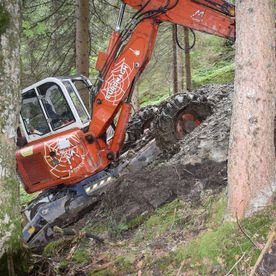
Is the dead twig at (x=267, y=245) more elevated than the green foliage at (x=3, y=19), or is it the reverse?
the green foliage at (x=3, y=19)

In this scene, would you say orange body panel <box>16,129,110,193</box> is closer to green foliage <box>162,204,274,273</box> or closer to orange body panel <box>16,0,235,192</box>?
orange body panel <box>16,0,235,192</box>

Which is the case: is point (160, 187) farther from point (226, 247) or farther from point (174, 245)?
point (226, 247)

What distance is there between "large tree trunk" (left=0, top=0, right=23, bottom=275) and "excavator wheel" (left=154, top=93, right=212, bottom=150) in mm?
4445

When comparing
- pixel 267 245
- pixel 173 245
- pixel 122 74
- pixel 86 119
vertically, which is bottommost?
pixel 173 245

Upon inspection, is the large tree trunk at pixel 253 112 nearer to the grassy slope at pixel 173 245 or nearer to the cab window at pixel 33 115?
the grassy slope at pixel 173 245

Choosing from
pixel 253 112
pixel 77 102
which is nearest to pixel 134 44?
pixel 77 102

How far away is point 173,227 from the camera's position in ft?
17.6

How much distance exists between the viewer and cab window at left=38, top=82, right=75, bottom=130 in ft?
26.2

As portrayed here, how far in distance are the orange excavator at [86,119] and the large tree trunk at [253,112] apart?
340 centimetres

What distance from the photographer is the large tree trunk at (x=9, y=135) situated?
443 cm

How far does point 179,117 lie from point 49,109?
253cm

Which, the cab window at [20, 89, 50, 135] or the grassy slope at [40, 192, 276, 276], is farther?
the cab window at [20, 89, 50, 135]

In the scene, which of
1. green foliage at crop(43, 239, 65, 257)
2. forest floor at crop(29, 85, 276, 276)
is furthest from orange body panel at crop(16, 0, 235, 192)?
green foliage at crop(43, 239, 65, 257)

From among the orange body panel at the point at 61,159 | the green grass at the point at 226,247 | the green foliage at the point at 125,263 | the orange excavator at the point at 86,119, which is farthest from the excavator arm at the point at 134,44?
the green grass at the point at 226,247
